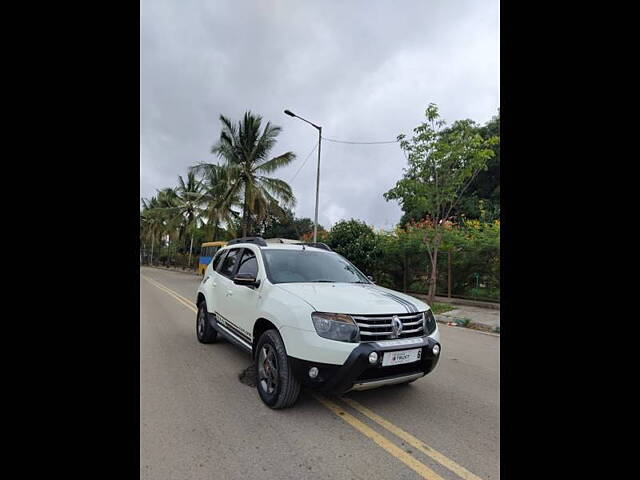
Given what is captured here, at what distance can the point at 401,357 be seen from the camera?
303 centimetres

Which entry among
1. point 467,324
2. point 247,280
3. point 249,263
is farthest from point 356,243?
point 247,280

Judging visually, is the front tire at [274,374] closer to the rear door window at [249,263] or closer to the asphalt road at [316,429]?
the asphalt road at [316,429]

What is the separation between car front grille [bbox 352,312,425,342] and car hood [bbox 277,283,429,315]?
43mm

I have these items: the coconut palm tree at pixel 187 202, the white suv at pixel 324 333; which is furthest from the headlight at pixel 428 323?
the coconut palm tree at pixel 187 202

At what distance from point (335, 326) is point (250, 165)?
17.9m

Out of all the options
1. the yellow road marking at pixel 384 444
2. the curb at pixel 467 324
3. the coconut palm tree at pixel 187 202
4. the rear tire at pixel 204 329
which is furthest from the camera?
the coconut palm tree at pixel 187 202

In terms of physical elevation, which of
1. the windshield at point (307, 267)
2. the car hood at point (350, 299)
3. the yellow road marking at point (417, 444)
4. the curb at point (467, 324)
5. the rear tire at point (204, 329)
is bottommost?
the curb at point (467, 324)

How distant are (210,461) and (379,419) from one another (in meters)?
1.43

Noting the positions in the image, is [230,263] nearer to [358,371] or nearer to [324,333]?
[324,333]

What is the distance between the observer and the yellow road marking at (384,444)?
2.35 m

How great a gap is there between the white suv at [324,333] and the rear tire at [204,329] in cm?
148
